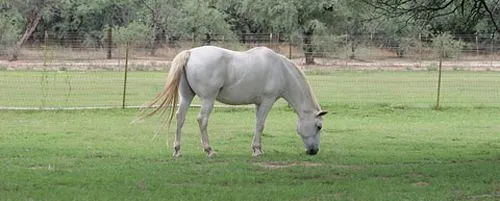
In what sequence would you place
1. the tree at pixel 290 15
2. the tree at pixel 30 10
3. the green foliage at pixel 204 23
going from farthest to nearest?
the tree at pixel 30 10 → the green foliage at pixel 204 23 → the tree at pixel 290 15

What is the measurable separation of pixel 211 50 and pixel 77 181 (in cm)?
353

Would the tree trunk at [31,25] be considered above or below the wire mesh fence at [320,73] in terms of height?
above

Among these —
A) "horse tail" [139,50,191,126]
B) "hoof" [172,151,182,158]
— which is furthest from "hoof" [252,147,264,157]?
"horse tail" [139,50,191,126]

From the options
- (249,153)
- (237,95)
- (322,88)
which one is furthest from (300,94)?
(322,88)

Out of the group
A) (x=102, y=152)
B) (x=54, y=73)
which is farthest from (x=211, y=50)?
(x=54, y=73)

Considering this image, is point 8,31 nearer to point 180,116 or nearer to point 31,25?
point 31,25

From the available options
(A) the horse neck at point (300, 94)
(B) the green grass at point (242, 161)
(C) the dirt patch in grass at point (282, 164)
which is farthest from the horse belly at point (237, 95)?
(C) the dirt patch in grass at point (282, 164)

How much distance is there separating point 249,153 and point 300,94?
1.19 meters

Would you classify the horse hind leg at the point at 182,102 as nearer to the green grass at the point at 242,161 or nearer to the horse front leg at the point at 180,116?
the horse front leg at the point at 180,116

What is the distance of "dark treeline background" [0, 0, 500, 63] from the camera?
43.5m

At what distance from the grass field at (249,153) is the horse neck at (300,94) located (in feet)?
2.36

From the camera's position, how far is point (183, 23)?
49.0 meters

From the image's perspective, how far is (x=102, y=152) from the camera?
12.7 meters

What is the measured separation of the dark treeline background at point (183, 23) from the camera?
143 feet
